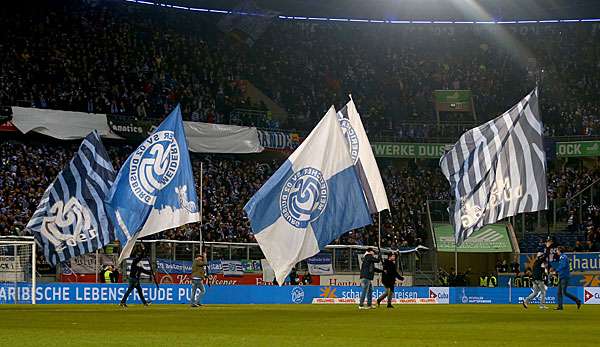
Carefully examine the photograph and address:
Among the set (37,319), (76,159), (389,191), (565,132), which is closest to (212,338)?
(37,319)

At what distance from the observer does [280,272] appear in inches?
1126

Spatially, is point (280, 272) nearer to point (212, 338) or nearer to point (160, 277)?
point (212, 338)

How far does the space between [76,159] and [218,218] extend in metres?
17.3

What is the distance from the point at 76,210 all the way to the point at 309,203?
39.2 ft

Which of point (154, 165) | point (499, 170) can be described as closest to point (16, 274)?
point (154, 165)

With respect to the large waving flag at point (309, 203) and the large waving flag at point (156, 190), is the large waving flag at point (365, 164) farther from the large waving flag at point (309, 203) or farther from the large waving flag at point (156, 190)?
the large waving flag at point (156, 190)

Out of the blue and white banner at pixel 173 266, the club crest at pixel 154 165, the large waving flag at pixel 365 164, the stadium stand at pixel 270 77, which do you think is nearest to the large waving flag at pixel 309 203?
the large waving flag at pixel 365 164

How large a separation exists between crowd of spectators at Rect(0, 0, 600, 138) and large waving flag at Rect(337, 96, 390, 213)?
2387 centimetres

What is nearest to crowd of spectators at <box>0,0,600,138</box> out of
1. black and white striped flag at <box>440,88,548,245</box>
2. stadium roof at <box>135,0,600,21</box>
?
stadium roof at <box>135,0,600,21</box>

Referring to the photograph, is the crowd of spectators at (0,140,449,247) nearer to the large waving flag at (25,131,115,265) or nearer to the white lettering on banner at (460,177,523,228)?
the large waving flag at (25,131,115,265)

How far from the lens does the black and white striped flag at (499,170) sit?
3603 cm

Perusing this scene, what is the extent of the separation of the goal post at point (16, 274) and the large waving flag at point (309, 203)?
39.1 feet

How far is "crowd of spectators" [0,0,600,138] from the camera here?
59.1m

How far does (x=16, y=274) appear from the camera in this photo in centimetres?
3962
